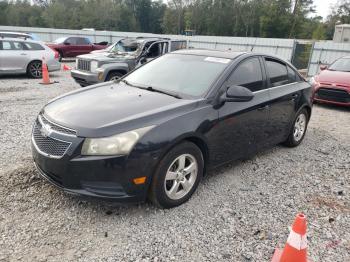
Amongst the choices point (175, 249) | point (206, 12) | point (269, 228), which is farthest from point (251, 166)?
point (206, 12)

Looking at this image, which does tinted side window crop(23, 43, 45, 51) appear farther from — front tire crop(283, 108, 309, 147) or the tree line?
the tree line

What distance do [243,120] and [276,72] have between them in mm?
1353

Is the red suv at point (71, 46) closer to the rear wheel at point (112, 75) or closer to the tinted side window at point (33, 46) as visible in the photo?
the tinted side window at point (33, 46)

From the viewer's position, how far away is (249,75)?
14.6 feet

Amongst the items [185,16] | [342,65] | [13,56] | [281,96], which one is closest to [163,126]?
[281,96]

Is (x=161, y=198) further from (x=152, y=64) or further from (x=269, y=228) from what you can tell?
(x=152, y=64)

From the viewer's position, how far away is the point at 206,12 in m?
75.6

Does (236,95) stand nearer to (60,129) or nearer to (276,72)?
(276,72)

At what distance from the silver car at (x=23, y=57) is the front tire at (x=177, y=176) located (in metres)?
10.3

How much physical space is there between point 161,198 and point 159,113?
88cm

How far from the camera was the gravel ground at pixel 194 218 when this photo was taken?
2912mm

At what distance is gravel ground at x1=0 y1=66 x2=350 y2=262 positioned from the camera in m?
2.91

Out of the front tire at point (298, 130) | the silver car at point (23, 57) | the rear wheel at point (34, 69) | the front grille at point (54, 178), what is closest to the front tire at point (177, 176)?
the front grille at point (54, 178)

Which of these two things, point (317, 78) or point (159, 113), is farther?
point (317, 78)
